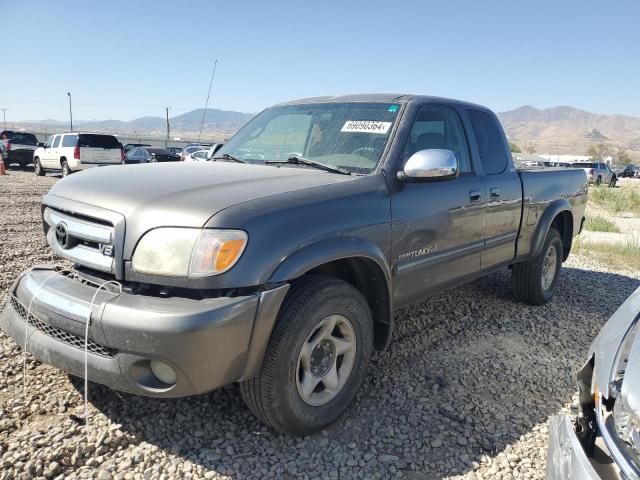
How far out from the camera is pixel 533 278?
4.88 meters

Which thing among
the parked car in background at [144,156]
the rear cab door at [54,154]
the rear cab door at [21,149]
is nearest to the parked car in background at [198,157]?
the parked car in background at [144,156]

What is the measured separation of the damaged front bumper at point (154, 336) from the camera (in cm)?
211

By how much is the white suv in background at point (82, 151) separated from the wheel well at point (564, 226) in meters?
15.7

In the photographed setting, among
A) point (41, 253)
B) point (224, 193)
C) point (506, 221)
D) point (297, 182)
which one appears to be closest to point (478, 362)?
point (506, 221)

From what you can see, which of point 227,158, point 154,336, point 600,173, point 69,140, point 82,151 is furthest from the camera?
point 600,173

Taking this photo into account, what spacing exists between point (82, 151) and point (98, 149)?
0.52m

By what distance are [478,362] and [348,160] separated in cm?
180

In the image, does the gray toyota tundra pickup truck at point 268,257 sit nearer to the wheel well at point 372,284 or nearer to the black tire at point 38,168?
the wheel well at point 372,284

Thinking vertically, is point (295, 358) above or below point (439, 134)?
below

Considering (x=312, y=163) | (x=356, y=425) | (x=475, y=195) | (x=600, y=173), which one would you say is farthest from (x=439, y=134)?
(x=600, y=173)

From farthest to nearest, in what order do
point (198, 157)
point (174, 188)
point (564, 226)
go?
point (198, 157), point (564, 226), point (174, 188)

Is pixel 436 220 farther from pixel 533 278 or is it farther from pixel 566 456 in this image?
pixel 533 278

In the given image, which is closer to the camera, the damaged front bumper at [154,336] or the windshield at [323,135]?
the damaged front bumper at [154,336]

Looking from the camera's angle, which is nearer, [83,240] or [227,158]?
[83,240]
